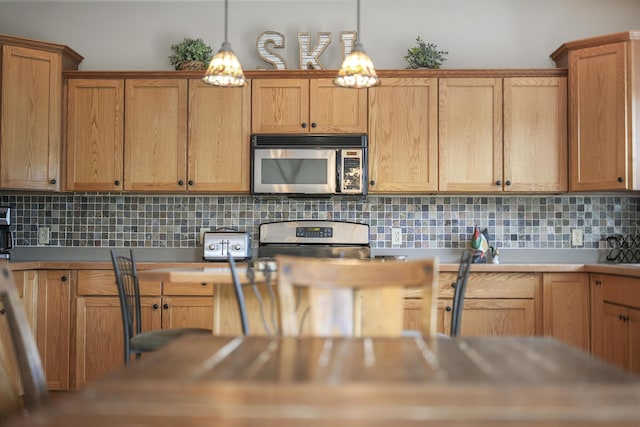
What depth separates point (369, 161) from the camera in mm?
3943

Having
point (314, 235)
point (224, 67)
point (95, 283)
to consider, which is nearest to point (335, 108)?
point (314, 235)

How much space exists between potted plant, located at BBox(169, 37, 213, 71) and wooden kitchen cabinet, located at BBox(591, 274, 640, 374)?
282cm

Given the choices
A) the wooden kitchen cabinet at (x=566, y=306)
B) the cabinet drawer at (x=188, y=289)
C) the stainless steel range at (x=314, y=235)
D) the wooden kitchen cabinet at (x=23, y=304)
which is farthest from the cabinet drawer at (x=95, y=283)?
the wooden kitchen cabinet at (x=566, y=306)

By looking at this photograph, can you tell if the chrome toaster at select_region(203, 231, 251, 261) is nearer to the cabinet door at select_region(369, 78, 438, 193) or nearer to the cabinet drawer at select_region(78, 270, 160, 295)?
the cabinet drawer at select_region(78, 270, 160, 295)

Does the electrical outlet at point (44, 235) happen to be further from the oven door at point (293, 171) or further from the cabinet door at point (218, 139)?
the oven door at point (293, 171)

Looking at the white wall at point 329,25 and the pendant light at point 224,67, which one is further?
the white wall at point 329,25

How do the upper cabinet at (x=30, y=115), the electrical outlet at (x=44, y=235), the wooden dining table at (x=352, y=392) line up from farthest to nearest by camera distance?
the electrical outlet at (x=44, y=235), the upper cabinet at (x=30, y=115), the wooden dining table at (x=352, y=392)

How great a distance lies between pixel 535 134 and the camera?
3893mm

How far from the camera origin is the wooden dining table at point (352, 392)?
785 mm

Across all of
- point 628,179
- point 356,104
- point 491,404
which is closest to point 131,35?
point 356,104

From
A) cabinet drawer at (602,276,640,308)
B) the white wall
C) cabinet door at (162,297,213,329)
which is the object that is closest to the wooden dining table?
cabinet drawer at (602,276,640,308)

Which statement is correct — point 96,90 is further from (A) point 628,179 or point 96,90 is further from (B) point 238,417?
(B) point 238,417

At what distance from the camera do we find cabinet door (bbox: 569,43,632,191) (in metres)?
3.61

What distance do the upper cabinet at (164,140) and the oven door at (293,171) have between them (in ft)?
0.32
